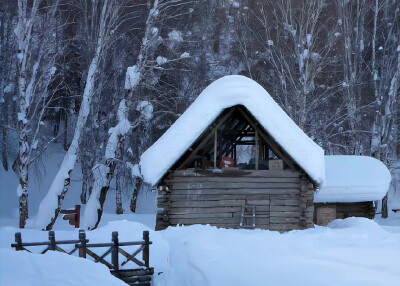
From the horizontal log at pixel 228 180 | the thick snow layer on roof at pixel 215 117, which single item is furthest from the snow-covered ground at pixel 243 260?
the thick snow layer on roof at pixel 215 117

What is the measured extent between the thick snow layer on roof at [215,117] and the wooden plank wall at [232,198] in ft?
2.36

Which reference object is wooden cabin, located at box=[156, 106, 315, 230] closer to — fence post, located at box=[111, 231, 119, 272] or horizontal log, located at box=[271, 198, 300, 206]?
horizontal log, located at box=[271, 198, 300, 206]

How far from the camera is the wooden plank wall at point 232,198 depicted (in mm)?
14953

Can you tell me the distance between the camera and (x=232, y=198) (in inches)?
590

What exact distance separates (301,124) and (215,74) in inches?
520

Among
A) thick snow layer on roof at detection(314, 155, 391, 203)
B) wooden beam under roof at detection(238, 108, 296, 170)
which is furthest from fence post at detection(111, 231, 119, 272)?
thick snow layer on roof at detection(314, 155, 391, 203)

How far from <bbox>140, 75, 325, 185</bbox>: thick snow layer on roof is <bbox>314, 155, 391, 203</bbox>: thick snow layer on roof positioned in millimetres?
6444

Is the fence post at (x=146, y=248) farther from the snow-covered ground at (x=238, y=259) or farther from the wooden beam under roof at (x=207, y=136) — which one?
the wooden beam under roof at (x=207, y=136)

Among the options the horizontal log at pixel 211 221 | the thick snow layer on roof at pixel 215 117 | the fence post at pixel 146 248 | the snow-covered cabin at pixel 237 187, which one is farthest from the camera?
the horizontal log at pixel 211 221

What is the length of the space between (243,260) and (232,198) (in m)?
4.58

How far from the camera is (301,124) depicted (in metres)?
22.5

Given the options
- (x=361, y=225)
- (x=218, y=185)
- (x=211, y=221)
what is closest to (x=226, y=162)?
(x=218, y=185)

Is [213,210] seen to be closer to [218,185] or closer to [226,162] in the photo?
[218,185]

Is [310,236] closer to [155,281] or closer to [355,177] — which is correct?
[155,281]
